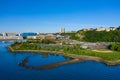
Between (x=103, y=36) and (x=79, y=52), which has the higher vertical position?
(x=103, y=36)

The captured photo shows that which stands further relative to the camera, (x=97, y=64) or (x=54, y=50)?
(x=54, y=50)

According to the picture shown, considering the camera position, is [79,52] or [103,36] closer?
[79,52]

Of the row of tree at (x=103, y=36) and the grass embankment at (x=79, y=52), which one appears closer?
the grass embankment at (x=79, y=52)

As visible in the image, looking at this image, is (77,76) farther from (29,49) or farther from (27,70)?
(29,49)

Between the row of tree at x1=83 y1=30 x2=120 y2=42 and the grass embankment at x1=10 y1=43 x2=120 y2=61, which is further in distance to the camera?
the row of tree at x1=83 y1=30 x2=120 y2=42

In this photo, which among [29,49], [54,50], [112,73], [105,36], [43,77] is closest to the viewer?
[43,77]

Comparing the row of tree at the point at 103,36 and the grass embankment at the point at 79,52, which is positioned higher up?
the row of tree at the point at 103,36

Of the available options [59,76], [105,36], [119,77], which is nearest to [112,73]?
[119,77]

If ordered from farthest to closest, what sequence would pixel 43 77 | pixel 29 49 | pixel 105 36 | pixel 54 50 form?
pixel 105 36, pixel 29 49, pixel 54 50, pixel 43 77

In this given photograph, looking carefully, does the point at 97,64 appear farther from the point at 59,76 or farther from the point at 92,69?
the point at 59,76

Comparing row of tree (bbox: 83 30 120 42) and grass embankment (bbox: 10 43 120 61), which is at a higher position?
row of tree (bbox: 83 30 120 42)
